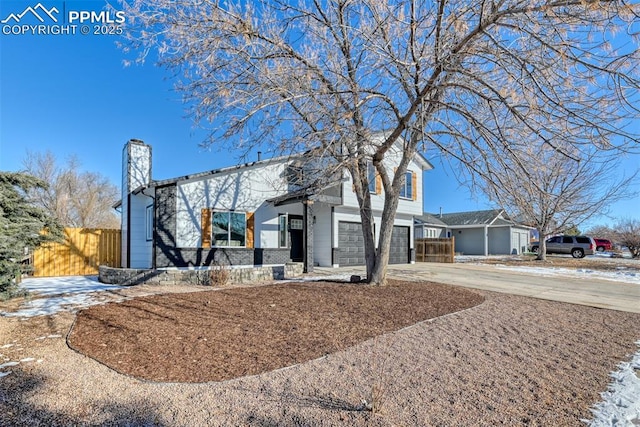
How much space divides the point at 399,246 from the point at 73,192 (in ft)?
80.4

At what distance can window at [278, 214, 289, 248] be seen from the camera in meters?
14.2

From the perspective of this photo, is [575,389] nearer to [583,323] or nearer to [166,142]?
[583,323]

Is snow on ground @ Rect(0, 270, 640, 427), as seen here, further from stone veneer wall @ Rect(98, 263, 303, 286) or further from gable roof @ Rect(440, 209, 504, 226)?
gable roof @ Rect(440, 209, 504, 226)

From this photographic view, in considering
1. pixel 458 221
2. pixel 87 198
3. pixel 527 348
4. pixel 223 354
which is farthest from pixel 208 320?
pixel 458 221

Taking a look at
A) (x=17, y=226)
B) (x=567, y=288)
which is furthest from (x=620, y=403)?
(x=17, y=226)

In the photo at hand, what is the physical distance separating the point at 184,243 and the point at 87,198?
2009 cm

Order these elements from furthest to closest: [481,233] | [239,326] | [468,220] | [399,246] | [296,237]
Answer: [468,220] < [481,233] < [399,246] < [296,237] < [239,326]

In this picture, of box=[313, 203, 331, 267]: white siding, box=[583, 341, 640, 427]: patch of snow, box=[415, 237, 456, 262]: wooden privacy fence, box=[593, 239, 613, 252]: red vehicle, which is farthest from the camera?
box=[593, 239, 613, 252]: red vehicle

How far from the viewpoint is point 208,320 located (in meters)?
5.75

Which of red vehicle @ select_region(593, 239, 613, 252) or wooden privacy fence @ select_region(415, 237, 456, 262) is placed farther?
red vehicle @ select_region(593, 239, 613, 252)

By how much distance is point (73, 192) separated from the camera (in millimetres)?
25938

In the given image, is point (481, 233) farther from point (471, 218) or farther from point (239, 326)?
point (239, 326)

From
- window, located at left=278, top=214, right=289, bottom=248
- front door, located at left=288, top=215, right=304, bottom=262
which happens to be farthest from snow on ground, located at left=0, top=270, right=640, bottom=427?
front door, located at left=288, top=215, right=304, bottom=262

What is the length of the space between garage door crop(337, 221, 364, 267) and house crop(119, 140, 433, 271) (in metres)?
0.05
